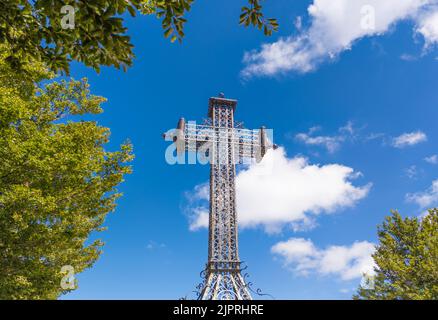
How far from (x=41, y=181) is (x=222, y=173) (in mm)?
14017

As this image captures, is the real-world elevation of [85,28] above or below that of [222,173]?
below

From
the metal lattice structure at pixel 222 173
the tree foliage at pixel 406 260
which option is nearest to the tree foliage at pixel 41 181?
the metal lattice structure at pixel 222 173

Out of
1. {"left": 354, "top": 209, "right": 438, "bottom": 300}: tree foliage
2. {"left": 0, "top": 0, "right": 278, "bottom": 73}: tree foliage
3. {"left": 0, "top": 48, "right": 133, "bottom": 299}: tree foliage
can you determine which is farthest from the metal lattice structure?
{"left": 0, "top": 0, "right": 278, "bottom": 73}: tree foliage

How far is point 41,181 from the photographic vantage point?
27.3 ft

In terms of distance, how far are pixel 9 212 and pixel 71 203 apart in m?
1.86

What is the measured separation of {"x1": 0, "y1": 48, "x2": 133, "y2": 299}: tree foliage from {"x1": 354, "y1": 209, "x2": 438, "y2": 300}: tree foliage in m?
14.5

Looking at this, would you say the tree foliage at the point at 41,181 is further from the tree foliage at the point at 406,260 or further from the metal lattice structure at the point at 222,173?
the tree foliage at the point at 406,260

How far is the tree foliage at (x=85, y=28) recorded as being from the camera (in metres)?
3.14

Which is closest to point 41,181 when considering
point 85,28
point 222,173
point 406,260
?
point 85,28

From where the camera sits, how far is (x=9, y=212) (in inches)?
291

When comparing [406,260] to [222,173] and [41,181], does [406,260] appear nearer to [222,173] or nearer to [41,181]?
[222,173]

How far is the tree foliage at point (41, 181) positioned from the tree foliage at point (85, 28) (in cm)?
289
